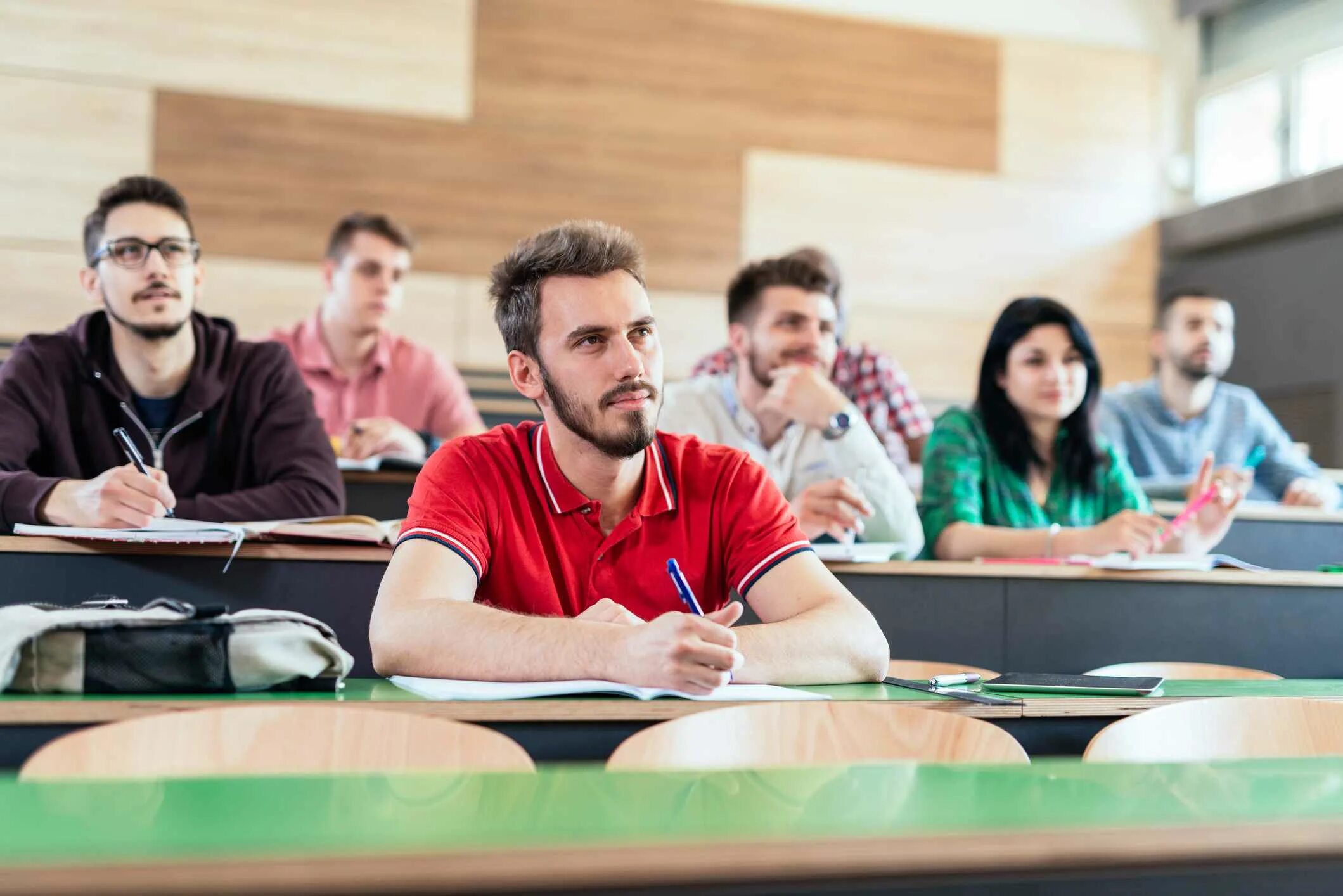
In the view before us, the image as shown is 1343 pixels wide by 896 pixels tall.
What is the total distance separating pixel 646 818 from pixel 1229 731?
0.78m

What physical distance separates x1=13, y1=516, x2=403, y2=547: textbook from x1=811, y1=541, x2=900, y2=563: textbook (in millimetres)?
668

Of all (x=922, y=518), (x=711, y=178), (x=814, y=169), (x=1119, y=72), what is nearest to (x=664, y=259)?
(x=711, y=178)

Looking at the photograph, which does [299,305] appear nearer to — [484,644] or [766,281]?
[766,281]

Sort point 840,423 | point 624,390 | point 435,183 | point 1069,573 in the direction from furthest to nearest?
1. point 435,183
2. point 840,423
3. point 1069,573
4. point 624,390

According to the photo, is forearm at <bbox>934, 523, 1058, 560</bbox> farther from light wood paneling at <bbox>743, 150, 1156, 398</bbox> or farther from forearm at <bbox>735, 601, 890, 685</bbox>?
light wood paneling at <bbox>743, 150, 1156, 398</bbox>

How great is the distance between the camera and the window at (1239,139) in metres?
5.47

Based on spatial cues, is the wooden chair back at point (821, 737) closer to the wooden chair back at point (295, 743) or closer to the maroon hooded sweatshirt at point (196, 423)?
the wooden chair back at point (295, 743)

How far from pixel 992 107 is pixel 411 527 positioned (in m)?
4.60

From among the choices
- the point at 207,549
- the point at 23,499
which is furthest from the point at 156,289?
the point at 207,549

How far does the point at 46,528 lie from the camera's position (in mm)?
1920

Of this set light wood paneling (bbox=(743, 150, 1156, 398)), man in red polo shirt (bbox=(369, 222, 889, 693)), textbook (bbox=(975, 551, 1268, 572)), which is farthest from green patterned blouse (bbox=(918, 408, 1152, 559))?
light wood paneling (bbox=(743, 150, 1156, 398))

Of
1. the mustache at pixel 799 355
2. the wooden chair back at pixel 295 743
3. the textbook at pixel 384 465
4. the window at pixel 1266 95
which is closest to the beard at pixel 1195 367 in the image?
the window at pixel 1266 95

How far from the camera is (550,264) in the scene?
1.79m

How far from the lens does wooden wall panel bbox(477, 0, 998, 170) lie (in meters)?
5.09
